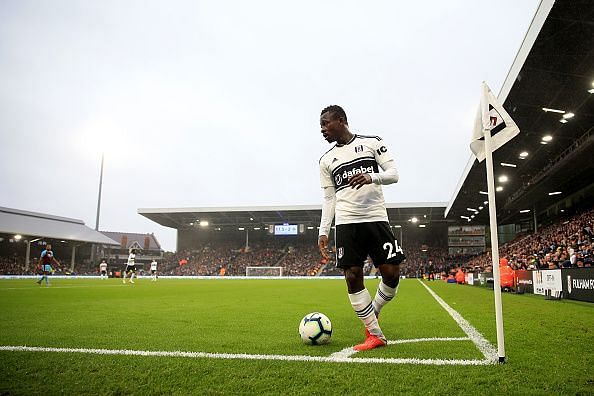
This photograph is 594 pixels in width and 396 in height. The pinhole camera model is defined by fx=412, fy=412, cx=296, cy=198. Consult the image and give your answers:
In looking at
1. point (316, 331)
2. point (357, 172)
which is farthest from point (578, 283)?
point (316, 331)

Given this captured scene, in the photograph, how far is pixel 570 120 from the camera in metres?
18.1

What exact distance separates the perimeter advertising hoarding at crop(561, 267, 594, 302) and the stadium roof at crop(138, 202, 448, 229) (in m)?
32.4

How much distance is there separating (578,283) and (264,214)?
41.1 meters

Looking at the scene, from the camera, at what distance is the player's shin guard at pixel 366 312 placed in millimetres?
3936

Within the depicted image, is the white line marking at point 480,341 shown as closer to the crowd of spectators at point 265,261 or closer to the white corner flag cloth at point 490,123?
the white corner flag cloth at point 490,123

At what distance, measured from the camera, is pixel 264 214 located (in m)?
50.6

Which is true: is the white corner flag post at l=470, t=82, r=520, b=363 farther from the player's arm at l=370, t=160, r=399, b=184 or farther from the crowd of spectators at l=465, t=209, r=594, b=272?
the crowd of spectators at l=465, t=209, r=594, b=272

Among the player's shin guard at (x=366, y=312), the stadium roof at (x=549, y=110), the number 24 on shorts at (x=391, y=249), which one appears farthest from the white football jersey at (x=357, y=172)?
the stadium roof at (x=549, y=110)

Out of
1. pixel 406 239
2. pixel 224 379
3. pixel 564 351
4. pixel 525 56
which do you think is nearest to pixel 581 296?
pixel 525 56

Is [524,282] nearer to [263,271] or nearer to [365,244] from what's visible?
[365,244]

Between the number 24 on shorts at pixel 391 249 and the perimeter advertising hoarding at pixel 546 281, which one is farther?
the perimeter advertising hoarding at pixel 546 281

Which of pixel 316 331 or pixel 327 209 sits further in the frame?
pixel 327 209

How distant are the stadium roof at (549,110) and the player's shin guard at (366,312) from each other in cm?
990

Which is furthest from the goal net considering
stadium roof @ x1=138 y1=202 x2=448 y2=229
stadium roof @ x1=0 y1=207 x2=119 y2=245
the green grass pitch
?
the green grass pitch
